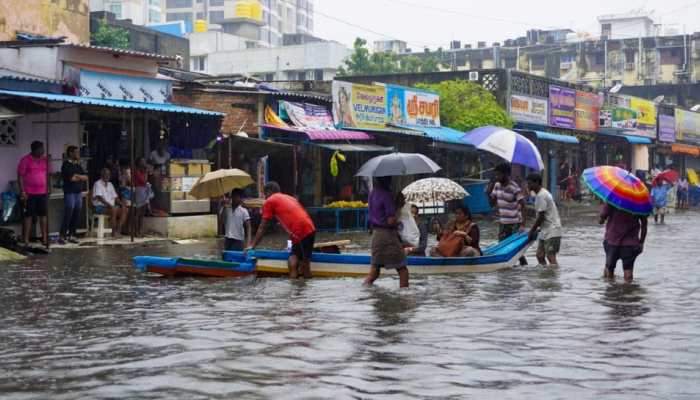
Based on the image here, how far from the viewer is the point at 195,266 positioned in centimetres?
1345

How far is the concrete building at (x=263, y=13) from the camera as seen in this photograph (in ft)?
433

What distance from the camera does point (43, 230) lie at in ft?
56.5

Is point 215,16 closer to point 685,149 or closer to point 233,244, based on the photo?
point 685,149

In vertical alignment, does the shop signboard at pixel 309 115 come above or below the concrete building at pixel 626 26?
below

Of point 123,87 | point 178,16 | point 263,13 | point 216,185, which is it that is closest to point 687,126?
point 123,87

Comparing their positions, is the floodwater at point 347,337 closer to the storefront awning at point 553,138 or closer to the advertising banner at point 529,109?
A: the storefront awning at point 553,138

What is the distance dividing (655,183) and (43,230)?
749 inches

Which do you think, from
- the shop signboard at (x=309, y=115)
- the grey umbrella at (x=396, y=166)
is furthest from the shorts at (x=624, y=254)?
the shop signboard at (x=309, y=115)

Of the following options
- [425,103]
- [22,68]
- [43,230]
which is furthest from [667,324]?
[425,103]

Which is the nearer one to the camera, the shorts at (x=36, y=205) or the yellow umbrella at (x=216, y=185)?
the yellow umbrella at (x=216, y=185)

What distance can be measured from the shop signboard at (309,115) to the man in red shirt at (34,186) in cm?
898

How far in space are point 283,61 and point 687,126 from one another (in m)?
35.5

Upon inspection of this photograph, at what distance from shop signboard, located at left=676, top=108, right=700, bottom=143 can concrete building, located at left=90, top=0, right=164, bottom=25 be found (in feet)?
210

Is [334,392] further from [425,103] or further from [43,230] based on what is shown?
[425,103]
